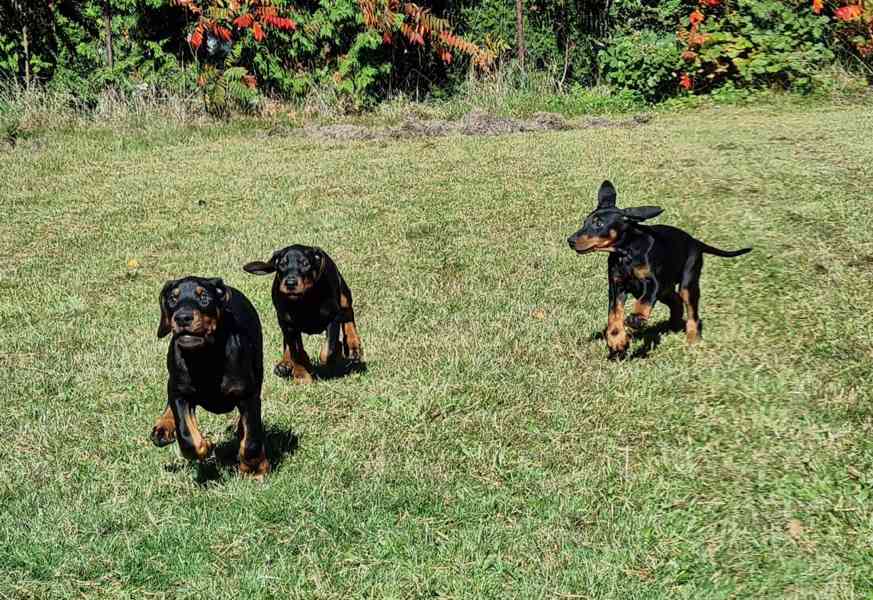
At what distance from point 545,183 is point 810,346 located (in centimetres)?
592

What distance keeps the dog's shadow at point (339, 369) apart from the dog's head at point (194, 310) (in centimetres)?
196

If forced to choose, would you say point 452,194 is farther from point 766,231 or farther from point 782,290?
point 782,290

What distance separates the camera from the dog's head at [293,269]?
540 cm

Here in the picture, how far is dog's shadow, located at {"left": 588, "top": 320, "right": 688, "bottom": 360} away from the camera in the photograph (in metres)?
6.72

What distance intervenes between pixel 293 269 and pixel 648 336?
2.91m

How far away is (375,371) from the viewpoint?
21.4 feet

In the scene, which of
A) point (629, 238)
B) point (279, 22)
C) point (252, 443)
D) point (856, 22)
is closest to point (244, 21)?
point (279, 22)

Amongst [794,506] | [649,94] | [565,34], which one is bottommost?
[794,506]

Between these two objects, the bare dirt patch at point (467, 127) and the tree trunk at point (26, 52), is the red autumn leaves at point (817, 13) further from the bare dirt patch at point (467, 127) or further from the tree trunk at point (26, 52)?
the tree trunk at point (26, 52)

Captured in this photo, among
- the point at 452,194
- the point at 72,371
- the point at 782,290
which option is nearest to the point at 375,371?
the point at 72,371

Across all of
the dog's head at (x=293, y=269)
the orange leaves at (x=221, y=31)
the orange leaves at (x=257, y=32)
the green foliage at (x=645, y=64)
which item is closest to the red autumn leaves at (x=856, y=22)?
the green foliage at (x=645, y=64)

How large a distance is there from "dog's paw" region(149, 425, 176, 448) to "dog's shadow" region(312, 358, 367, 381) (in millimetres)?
1698

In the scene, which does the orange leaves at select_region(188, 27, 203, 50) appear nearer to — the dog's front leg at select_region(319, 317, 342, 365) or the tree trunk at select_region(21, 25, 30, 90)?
the tree trunk at select_region(21, 25, 30, 90)

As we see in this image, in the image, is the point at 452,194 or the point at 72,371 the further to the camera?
the point at 452,194
